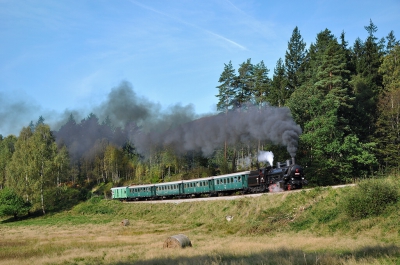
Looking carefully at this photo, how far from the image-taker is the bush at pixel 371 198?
20844 mm

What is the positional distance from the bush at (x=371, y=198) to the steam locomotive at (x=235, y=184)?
32.7 ft

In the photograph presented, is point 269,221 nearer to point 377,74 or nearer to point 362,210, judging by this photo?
point 362,210

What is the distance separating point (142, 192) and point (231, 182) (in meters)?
22.5

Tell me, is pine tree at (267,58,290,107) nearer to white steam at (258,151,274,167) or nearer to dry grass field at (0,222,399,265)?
white steam at (258,151,274,167)

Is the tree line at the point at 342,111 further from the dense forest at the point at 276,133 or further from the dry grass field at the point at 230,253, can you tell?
the dry grass field at the point at 230,253

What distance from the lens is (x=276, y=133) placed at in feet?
125

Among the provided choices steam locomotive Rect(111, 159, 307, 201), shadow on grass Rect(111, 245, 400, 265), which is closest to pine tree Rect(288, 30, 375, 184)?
steam locomotive Rect(111, 159, 307, 201)

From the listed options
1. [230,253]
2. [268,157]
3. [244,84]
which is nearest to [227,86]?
[244,84]

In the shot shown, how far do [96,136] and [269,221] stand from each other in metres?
81.4

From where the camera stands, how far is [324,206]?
2472cm

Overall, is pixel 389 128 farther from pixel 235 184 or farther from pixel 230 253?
pixel 230 253

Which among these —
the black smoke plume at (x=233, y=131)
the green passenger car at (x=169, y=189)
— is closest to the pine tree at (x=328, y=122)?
the black smoke plume at (x=233, y=131)

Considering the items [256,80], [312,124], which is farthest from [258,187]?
[256,80]

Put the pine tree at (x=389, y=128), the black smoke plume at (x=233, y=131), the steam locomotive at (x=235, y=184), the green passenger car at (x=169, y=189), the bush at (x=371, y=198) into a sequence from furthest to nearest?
the green passenger car at (x=169, y=189), the pine tree at (x=389, y=128), the black smoke plume at (x=233, y=131), the steam locomotive at (x=235, y=184), the bush at (x=371, y=198)
